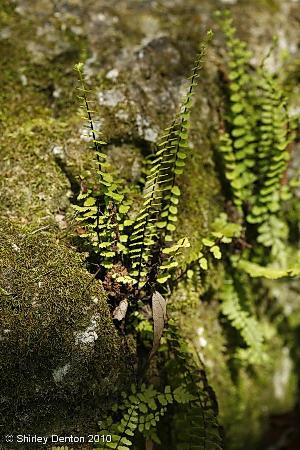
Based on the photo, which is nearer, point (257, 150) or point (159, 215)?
point (159, 215)

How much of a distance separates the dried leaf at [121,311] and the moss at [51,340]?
6 cm

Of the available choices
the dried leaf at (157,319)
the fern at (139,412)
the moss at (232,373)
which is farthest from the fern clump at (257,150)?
the fern at (139,412)

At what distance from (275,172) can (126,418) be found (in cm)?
215

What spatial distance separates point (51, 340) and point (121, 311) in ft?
1.51

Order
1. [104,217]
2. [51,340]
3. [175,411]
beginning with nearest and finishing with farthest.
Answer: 1. [51,340]
2. [104,217]
3. [175,411]

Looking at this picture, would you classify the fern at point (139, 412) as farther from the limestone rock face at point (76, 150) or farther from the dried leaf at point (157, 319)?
the dried leaf at point (157, 319)

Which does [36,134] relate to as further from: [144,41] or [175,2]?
[175,2]

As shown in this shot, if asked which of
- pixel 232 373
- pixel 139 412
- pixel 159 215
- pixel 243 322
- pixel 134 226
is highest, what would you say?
pixel 159 215

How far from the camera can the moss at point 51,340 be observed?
2.61 metres

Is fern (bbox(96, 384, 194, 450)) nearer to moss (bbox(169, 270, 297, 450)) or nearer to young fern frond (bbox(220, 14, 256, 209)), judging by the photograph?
moss (bbox(169, 270, 297, 450))

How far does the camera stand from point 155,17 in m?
4.30

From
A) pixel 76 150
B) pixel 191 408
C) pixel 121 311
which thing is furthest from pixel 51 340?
pixel 76 150

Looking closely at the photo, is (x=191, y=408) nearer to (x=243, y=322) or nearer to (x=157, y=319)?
(x=157, y=319)

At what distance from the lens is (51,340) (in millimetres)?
2688
